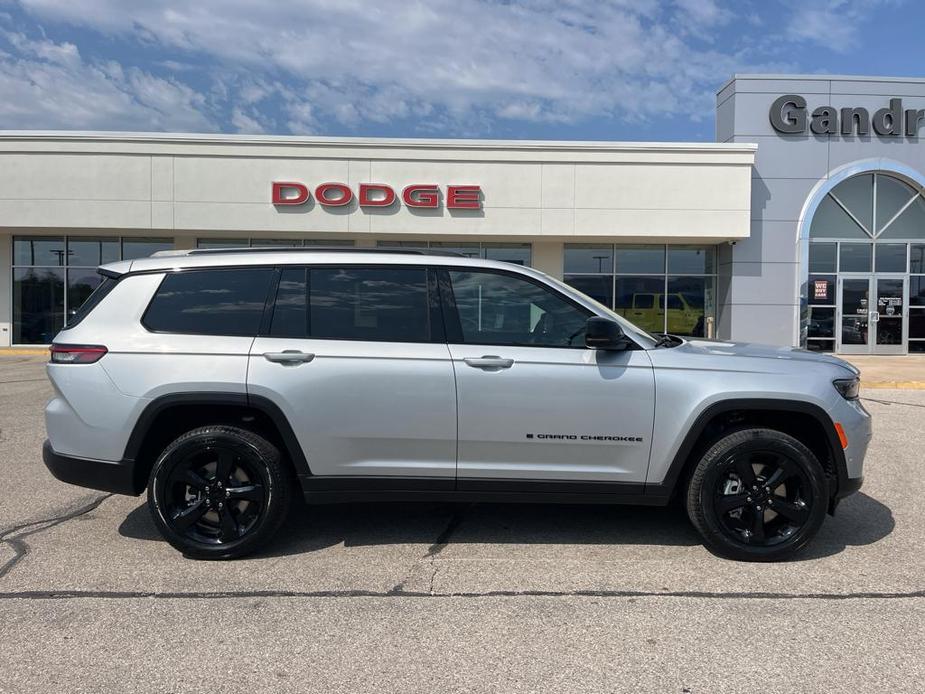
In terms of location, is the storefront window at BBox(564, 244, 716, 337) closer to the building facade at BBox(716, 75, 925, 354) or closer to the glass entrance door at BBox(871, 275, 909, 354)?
the building facade at BBox(716, 75, 925, 354)

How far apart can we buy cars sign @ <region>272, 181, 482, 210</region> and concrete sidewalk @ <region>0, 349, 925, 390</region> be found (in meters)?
7.65

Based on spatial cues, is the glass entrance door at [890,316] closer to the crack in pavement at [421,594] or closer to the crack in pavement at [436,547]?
the crack in pavement at [421,594]

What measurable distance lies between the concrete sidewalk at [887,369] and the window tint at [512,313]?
36.2 feet

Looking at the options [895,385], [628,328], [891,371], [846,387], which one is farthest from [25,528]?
[891,371]

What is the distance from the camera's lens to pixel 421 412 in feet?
13.2

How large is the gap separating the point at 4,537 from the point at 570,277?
55.2 ft

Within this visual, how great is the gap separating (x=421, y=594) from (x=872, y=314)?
20337mm

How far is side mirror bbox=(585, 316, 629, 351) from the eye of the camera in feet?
12.9

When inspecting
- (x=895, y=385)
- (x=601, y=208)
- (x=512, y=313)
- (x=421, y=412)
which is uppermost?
(x=601, y=208)

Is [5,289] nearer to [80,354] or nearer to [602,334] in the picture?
[80,354]

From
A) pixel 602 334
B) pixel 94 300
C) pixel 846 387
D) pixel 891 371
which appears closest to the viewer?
pixel 602 334

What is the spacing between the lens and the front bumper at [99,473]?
4.10 meters

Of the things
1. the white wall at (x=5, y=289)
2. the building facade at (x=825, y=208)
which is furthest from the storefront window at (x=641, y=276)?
the white wall at (x=5, y=289)

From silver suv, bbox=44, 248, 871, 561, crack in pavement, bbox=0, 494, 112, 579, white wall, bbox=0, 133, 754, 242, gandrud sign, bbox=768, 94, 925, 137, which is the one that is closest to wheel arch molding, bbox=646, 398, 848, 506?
silver suv, bbox=44, 248, 871, 561
